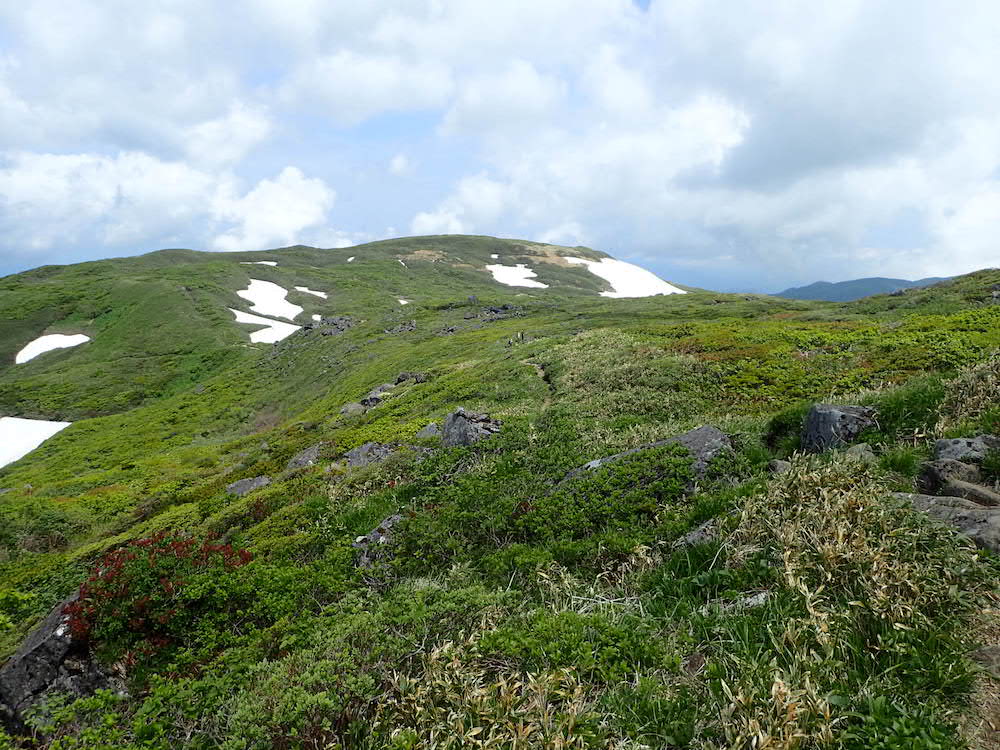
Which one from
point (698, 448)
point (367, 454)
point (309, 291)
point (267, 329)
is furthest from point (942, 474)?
point (309, 291)

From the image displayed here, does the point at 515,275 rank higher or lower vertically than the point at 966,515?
higher

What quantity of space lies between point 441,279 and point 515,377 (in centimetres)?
12502

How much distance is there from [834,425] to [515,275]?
159 metres

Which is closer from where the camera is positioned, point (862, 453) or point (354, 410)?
point (862, 453)

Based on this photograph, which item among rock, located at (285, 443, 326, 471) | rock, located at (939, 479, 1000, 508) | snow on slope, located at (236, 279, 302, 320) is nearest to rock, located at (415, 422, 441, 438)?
rock, located at (285, 443, 326, 471)

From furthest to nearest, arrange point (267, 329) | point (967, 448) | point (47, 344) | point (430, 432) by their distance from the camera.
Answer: point (47, 344)
point (267, 329)
point (430, 432)
point (967, 448)

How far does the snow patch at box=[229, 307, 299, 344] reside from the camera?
82.9m

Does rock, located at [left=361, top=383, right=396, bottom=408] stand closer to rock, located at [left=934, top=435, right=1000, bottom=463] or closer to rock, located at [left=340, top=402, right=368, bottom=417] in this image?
rock, located at [left=340, top=402, right=368, bottom=417]

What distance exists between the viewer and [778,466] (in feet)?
32.3

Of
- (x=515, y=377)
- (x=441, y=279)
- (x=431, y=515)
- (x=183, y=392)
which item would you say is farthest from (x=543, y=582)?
(x=441, y=279)

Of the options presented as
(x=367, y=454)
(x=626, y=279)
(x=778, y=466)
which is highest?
(x=626, y=279)

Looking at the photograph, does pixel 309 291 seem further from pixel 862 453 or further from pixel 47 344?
pixel 862 453

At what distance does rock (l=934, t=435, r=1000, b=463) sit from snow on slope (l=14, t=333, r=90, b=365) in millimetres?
115289

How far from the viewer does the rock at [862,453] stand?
27.8 ft
